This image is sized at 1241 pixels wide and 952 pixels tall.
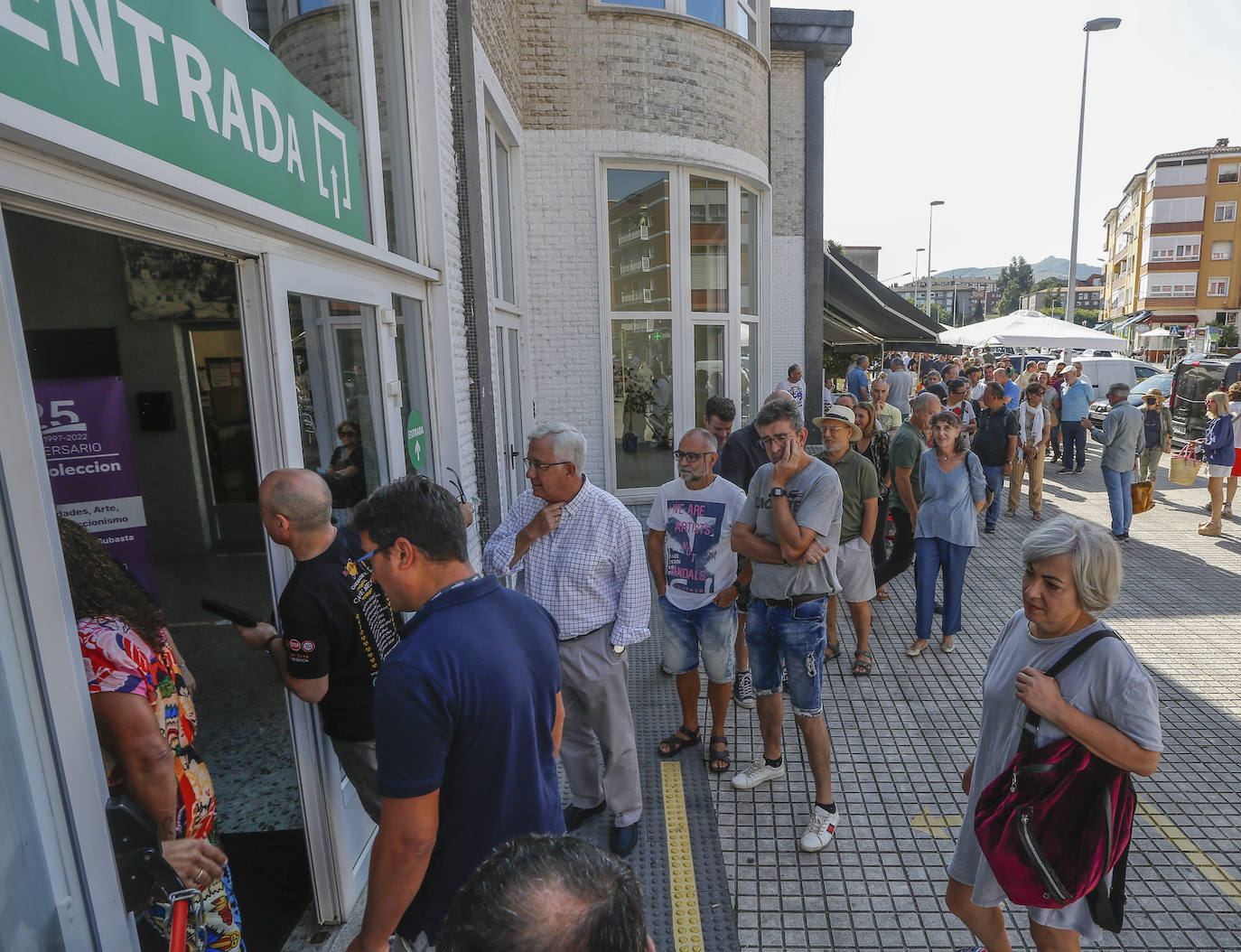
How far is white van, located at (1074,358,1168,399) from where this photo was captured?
2189 cm

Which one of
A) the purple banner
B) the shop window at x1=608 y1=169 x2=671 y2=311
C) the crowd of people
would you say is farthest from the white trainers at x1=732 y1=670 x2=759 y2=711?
the shop window at x1=608 y1=169 x2=671 y2=311

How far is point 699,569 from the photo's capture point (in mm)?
4066

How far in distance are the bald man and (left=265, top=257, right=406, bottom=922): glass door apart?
17cm

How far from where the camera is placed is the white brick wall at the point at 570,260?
8188mm

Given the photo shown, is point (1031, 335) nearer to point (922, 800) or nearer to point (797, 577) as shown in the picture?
point (922, 800)

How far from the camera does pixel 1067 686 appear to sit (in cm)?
218

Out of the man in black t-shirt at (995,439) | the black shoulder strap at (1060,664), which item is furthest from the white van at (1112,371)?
the black shoulder strap at (1060,664)

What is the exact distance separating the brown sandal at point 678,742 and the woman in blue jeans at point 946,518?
2.14 m

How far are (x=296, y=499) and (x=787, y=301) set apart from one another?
11.0m

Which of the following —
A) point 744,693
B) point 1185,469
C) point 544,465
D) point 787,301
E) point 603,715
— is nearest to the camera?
point 544,465

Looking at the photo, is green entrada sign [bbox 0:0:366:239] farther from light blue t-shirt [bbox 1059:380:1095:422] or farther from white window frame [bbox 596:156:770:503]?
light blue t-shirt [bbox 1059:380:1095:422]

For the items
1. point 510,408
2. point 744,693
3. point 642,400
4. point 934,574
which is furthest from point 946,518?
point 642,400

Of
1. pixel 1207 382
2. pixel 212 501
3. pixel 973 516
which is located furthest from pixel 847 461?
pixel 1207 382

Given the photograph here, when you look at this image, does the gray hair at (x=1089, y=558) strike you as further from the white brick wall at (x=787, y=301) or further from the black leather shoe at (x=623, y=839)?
the white brick wall at (x=787, y=301)
